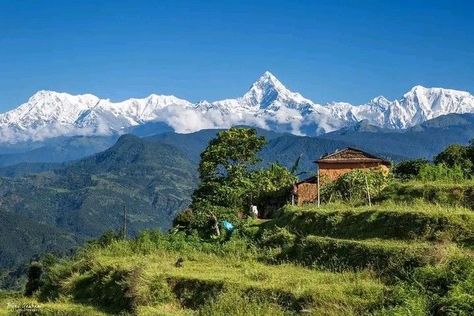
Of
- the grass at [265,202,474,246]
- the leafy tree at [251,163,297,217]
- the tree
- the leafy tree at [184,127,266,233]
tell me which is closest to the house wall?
the leafy tree at [251,163,297,217]

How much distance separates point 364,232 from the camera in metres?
21.4

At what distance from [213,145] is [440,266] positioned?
55109 mm

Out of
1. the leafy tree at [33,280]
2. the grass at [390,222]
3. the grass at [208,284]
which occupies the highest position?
the grass at [390,222]

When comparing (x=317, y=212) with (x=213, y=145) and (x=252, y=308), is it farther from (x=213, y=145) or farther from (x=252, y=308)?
(x=213, y=145)

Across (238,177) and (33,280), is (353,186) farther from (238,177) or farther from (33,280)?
(238,177)

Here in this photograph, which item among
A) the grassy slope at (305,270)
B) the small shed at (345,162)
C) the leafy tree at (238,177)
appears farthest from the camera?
the small shed at (345,162)

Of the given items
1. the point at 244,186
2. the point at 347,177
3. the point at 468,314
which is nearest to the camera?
the point at 468,314

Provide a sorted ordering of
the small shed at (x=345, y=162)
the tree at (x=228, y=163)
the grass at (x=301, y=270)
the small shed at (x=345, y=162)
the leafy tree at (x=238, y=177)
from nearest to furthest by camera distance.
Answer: the grass at (x=301, y=270)
the leafy tree at (x=238, y=177)
the small shed at (x=345, y=162)
the small shed at (x=345, y=162)
the tree at (x=228, y=163)

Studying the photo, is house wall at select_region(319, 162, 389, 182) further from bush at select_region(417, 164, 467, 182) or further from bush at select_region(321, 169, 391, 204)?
bush at select_region(417, 164, 467, 182)

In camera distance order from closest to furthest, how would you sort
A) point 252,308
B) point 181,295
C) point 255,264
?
point 252,308 → point 181,295 → point 255,264

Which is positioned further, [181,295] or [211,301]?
[181,295]

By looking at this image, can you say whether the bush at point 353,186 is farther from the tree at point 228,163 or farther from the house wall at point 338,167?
the tree at point 228,163

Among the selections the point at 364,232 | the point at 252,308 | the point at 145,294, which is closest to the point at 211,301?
the point at 252,308

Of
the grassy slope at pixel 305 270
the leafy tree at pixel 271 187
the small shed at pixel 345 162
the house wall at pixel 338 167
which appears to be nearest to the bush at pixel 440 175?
the grassy slope at pixel 305 270
